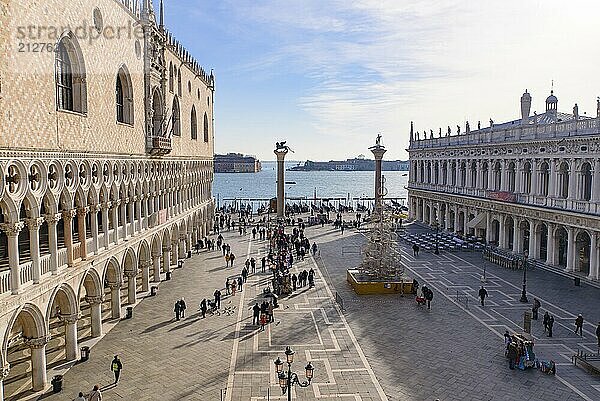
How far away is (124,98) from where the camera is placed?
24.5 metres

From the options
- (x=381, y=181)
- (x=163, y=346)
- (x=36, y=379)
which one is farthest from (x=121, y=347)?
(x=381, y=181)

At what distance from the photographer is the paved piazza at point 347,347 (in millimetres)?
15992

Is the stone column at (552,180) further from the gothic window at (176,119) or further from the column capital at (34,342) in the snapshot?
the column capital at (34,342)

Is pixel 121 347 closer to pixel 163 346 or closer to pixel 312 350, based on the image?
pixel 163 346

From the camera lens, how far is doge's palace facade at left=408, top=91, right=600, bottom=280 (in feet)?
99.8

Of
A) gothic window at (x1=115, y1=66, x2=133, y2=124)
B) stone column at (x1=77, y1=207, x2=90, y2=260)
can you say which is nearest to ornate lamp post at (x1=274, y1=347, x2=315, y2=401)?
stone column at (x1=77, y1=207, x2=90, y2=260)

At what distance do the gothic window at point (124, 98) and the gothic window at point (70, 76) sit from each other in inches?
205

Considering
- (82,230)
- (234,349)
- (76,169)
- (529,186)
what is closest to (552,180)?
(529,186)

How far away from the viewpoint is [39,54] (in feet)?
49.7

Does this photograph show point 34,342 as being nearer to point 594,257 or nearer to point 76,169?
point 76,169

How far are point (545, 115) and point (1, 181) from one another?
40.2m

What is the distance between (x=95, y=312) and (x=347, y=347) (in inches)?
387

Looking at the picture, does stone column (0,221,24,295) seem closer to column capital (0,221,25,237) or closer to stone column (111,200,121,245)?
column capital (0,221,25,237)

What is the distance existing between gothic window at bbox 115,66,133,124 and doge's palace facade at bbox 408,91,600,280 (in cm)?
2446
